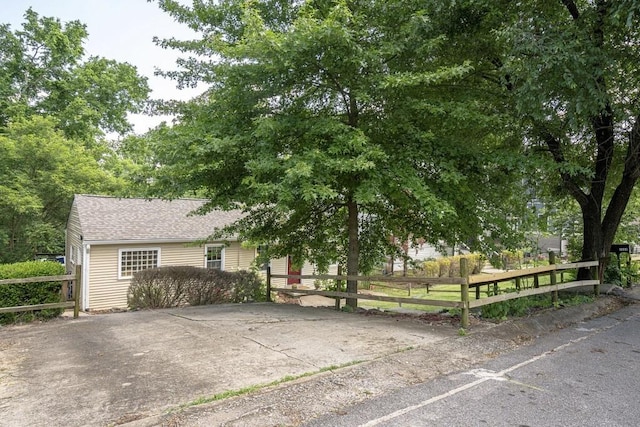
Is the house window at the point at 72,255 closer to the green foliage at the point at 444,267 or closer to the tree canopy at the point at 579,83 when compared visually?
the tree canopy at the point at 579,83

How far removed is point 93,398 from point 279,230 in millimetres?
6565

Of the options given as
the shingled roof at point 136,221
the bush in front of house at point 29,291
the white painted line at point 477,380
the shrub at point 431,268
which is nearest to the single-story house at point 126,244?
the shingled roof at point 136,221

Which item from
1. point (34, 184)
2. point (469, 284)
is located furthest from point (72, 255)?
point (469, 284)

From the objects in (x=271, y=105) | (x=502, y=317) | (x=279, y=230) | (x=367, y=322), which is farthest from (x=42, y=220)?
(x=502, y=317)

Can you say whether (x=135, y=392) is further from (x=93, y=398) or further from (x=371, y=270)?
(x=371, y=270)

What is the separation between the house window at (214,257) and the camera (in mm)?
16734

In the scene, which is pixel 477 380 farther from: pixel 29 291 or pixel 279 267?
pixel 279 267

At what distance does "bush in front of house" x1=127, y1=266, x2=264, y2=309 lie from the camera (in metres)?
10.4

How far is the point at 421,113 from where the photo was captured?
25.3 ft

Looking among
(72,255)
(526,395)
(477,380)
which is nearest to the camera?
(526,395)

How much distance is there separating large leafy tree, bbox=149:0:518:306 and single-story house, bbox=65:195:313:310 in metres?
5.33

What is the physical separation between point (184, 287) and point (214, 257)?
6284mm

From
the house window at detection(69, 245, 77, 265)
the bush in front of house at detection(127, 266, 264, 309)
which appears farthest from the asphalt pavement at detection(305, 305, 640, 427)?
the house window at detection(69, 245, 77, 265)

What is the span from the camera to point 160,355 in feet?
18.0
